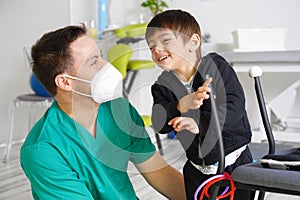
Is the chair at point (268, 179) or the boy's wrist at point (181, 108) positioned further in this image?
the boy's wrist at point (181, 108)

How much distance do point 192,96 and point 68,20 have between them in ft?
7.73

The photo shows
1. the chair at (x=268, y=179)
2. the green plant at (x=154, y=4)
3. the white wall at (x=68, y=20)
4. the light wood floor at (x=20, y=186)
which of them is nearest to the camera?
the chair at (x=268, y=179)

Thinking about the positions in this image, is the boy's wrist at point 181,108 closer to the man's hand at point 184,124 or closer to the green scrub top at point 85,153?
the man's hand at point 184,124

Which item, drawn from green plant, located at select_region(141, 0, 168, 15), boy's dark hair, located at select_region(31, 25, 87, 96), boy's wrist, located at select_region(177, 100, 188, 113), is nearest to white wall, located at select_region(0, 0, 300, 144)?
green plant, located at select_region(141, 0, 168, 15)

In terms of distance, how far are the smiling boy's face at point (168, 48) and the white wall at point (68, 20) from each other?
86.5 inches

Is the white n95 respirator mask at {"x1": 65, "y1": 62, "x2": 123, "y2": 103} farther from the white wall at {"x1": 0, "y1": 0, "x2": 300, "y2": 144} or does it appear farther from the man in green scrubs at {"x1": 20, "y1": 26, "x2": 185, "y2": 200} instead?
the white wall at {"x1": 0, "y1": 0, "x2": 300, "y2": 144}

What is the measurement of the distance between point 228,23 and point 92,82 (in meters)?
2.64

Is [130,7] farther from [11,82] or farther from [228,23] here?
[11,82]

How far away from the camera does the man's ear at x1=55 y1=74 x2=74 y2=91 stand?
1.27 meters

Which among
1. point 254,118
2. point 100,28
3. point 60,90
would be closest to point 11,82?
point 100,28

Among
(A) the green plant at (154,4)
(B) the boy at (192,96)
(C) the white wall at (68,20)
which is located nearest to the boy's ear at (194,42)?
(B) the boy at (192,96)

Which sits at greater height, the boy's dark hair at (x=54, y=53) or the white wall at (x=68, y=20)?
the boy's dark hair at (x=54, y=53)

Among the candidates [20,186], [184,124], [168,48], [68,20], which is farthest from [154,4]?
[184,124]

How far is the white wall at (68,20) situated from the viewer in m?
3.36
